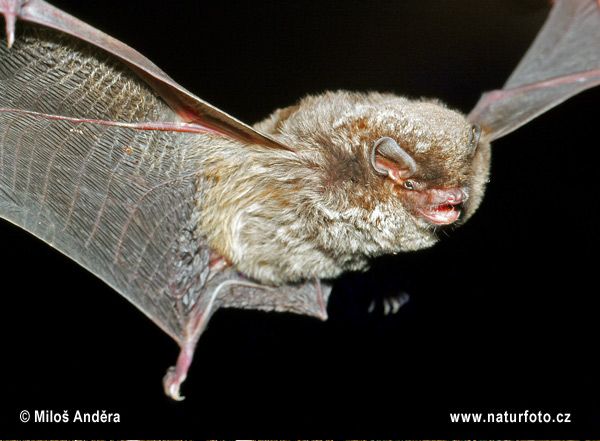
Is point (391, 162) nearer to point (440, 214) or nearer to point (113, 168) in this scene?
point (440, 214)

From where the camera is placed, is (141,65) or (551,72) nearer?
(141,65)

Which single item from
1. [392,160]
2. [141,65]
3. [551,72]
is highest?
[551,72]

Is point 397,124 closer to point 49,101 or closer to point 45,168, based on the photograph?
point 49,101

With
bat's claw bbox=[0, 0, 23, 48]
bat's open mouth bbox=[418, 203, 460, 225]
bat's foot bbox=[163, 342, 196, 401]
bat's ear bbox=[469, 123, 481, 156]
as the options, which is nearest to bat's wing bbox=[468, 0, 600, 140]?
bat's ear bbox=[469, 123, 481, 156]

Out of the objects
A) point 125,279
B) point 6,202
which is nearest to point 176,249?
point 125,279

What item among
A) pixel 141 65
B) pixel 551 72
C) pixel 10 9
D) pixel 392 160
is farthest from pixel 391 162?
pixel 551 72

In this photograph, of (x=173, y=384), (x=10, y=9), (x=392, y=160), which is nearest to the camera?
(x=10, y=9)

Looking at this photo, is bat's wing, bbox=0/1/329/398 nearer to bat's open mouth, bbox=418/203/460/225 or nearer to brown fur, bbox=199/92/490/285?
brown fur, bbox=199/92/490/285
